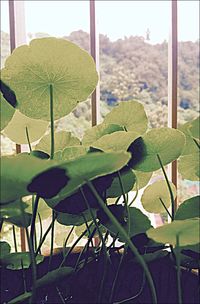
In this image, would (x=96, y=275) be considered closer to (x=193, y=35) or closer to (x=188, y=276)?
(x=188, y=276)

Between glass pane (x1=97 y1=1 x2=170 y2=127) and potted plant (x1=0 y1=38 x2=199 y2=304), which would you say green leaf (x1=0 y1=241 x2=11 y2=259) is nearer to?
potted plant (x1=0 y1=38 x2=199 y2=304)

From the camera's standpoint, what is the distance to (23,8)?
2.87 ft

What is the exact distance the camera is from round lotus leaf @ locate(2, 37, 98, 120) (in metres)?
0.38

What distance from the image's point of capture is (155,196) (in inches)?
19.7

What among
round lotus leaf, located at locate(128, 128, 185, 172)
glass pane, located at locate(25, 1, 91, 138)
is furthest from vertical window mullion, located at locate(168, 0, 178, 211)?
glass pane, located at locate(25, 1, 91, 138)

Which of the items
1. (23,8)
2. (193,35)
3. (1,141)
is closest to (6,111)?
(23,8)

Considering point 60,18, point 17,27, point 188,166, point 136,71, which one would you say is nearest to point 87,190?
point 188,166

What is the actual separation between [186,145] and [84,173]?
19cm

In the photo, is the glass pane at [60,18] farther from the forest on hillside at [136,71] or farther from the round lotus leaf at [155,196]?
the round lotus leaf at [155,196]

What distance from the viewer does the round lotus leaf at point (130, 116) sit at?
46cm

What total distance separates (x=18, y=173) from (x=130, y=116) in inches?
9.3

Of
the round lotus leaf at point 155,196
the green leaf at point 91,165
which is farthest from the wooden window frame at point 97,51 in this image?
the green leaf at point 91,165

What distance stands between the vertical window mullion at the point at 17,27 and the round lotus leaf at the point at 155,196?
34cm

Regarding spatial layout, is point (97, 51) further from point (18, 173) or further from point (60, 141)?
point (18, 173)
